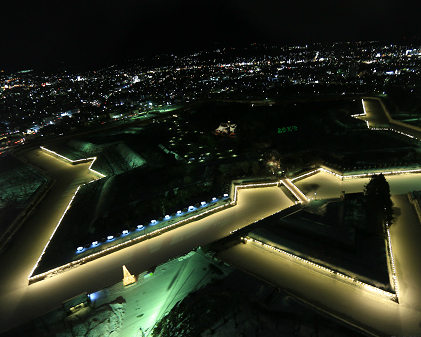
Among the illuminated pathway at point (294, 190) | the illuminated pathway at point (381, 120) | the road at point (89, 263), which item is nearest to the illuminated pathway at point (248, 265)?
the road at point (89, 263)

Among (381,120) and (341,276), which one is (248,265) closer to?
(341,276)

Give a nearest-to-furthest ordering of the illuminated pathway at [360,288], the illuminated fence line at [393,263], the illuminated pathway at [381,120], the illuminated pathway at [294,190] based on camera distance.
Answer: the illuminated pathway at [360,288], the illuminated fence line at [393,263], the illuminated pathway at [294,190], the illuminated pathway at [381,120]

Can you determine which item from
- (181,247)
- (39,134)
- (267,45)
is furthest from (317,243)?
(267,45)

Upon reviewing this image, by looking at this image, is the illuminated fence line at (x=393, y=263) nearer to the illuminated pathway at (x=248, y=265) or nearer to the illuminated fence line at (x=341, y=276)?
the illuminated pathway at (x=248, y=265)

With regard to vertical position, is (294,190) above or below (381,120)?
below

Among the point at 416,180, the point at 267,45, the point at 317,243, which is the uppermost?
the point at 267,45

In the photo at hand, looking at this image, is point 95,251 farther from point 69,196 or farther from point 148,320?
point 69,196

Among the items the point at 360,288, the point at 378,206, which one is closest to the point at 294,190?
the point at 378,206
